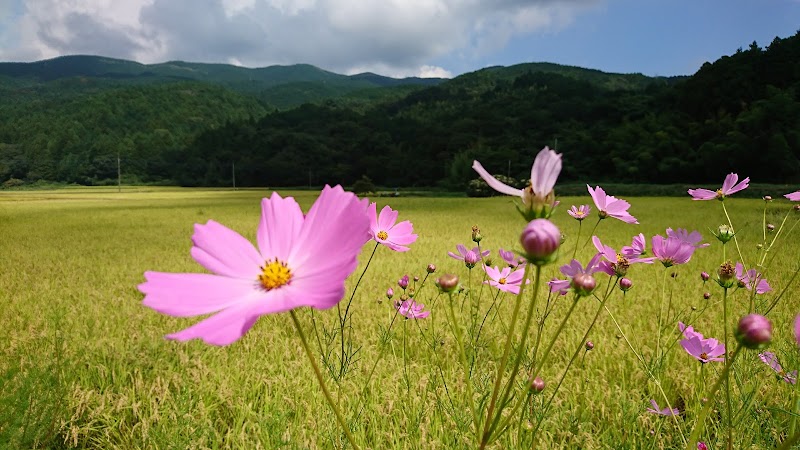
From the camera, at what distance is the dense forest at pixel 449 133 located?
2688 cm

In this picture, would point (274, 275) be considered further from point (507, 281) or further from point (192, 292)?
point (507, 281)

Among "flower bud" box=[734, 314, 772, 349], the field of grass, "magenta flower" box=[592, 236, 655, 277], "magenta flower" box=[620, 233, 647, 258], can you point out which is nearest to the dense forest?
the field of grass

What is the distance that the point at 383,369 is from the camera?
1787 mm

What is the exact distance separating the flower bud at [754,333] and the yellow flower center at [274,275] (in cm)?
47

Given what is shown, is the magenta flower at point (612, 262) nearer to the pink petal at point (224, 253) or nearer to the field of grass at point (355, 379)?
the field of grass at point (355, 379)

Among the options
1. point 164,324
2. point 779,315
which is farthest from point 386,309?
point 779,315

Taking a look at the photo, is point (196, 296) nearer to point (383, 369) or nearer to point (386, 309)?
point (383, 369)

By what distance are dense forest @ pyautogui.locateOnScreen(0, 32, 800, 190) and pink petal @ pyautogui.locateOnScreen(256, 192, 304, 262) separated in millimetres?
29912

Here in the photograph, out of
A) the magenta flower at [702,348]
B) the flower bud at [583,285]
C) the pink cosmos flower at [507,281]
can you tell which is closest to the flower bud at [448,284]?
the flower bud at [583,285]

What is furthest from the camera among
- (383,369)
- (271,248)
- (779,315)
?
(779,315)

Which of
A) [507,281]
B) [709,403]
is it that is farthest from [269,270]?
[507,281]

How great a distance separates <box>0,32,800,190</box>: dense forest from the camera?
2688 centimetres

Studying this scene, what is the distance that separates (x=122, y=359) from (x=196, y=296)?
1844 millimetres

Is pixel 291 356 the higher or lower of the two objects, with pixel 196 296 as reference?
lower
